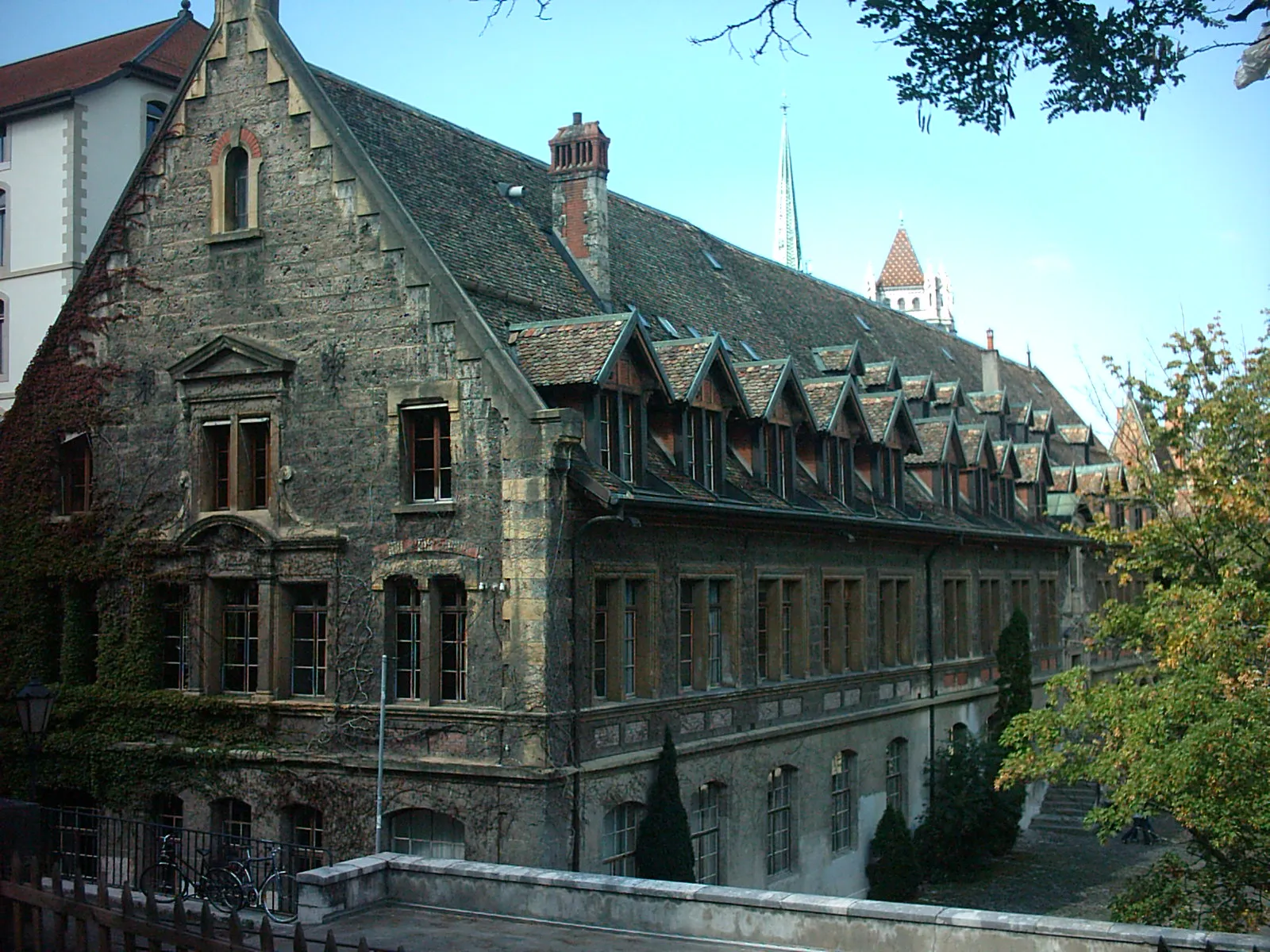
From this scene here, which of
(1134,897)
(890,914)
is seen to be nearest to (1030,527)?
(1134,897)

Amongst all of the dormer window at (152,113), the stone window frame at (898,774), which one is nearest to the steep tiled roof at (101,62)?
the dormer window at (152,113)

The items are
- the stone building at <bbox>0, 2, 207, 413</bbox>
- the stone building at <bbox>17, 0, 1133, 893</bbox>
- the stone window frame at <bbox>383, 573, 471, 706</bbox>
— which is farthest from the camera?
the stone building at <bbox>0, 2, 207, 413</bbox>

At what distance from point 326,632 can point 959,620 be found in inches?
722

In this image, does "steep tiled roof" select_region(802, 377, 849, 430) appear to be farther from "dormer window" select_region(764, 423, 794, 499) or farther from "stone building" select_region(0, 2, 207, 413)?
"stone building" select_region(0, 2, 207, 413)

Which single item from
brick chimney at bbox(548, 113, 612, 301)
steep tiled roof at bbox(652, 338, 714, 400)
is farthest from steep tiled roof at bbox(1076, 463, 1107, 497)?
steep tiled roof at bbox(652, 338, 714, 400)

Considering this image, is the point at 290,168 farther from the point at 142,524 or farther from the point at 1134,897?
the point at 1134,897

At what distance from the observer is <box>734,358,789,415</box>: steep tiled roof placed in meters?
25.7

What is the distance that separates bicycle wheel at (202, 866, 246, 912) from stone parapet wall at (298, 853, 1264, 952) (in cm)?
407

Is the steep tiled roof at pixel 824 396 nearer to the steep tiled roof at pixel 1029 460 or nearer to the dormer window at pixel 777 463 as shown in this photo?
the dormer window at pixel 777 463

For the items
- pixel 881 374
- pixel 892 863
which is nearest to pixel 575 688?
pixel 892 863

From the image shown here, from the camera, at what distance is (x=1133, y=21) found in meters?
8.66

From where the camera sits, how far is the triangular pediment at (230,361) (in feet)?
73.4

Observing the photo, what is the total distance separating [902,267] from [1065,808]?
8218cm

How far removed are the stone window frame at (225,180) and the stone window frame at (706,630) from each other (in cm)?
883
